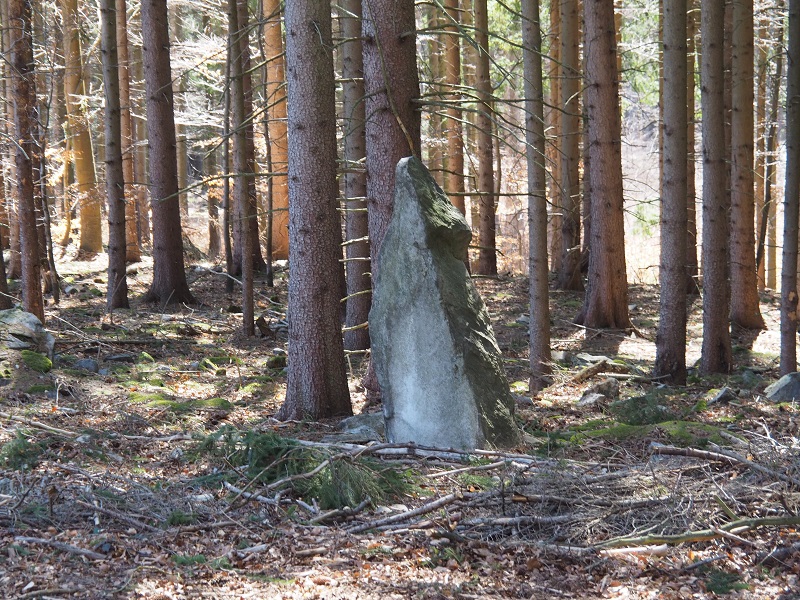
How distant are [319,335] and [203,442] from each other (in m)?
1.94

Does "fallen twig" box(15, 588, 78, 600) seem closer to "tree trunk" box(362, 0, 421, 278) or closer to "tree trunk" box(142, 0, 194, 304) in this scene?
"tree trunk" box(362, 0, 421, 278)

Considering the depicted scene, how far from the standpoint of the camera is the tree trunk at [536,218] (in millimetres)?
9297

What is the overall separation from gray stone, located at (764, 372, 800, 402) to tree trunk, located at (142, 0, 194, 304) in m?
10.2

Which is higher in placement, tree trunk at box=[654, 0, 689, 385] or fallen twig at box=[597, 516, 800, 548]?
tree trunk at box=[654, 0, 689, 385]

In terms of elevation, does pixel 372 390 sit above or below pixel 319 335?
below

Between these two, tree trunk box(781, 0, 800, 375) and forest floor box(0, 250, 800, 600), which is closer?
forest floor box(0, 250, 800, 600)

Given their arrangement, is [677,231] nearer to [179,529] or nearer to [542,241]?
[542,241]

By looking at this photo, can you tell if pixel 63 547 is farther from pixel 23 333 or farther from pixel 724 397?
pixel 724 397

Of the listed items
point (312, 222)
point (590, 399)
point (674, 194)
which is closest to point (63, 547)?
point (312, 222)

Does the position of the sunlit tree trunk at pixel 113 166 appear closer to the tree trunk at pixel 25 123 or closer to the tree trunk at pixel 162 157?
the tree trunk at pixel 162 157

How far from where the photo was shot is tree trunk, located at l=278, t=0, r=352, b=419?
756 centimetres

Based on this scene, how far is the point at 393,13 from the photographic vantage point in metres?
7.59

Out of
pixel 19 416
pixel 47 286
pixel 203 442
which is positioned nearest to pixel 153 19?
pixel 47 286

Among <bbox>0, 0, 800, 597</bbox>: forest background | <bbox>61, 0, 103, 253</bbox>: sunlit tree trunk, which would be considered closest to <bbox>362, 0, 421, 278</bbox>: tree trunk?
<bbox>0, 0, 800, 597</bbox>: forest background
